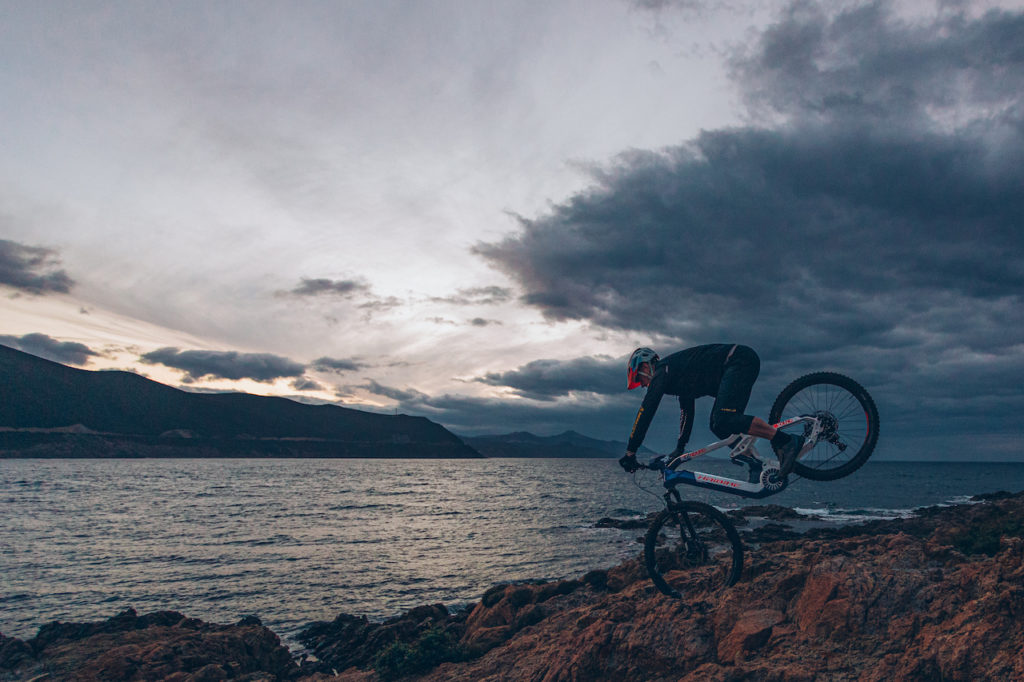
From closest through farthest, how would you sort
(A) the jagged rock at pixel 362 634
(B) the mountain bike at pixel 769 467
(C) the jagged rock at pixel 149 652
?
1. (B) the mountain bike at pixel 769 467
2. (C) the jagged rock at pixel 149 652
3. (A) the jagged rock at pixel 362 634

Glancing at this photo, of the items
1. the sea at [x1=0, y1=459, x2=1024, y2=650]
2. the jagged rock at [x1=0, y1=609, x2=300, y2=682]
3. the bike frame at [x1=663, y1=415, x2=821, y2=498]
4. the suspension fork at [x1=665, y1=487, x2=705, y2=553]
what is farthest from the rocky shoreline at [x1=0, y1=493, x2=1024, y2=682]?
the bike frame at [x1=663, y1=415, x2=821, y2=498]

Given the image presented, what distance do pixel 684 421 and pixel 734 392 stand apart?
1.02 metres

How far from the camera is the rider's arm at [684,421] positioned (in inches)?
239

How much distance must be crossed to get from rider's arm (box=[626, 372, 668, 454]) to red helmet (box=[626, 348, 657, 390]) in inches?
8.1

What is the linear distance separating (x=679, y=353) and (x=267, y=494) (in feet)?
308

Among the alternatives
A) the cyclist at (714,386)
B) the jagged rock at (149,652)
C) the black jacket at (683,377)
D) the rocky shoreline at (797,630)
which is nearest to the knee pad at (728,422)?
the cyclist at (714,386)

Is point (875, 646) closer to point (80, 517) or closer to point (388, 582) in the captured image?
point (388, 582)

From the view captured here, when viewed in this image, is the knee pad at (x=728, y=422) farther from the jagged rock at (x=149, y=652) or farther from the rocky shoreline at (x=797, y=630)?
the jagged rock at (x=149, y=652)

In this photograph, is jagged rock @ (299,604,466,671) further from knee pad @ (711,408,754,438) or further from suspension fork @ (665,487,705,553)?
knee pad @ (711,408,754,438)

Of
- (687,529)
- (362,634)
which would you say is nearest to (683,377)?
(687,529)

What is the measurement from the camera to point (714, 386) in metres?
5.73

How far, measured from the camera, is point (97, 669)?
13.5 metres

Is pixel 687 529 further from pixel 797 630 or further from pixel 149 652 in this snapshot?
pixel 149 652

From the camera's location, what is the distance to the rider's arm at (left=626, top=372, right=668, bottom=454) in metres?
5.53
